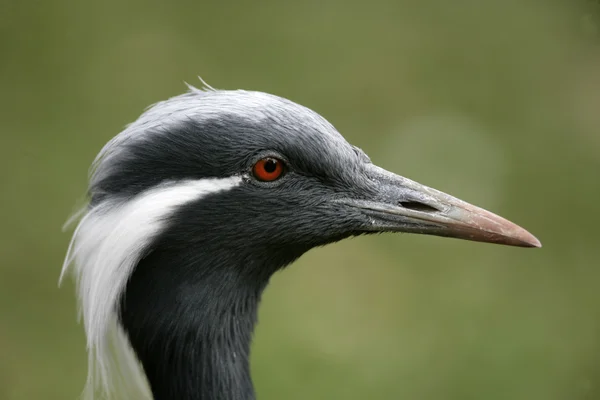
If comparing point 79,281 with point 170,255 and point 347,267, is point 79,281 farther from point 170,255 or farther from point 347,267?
point 347,267

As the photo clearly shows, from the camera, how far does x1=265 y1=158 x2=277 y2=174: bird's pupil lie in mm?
3285

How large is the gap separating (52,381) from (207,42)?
3.98 meters

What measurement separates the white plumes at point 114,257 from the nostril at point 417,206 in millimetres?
750

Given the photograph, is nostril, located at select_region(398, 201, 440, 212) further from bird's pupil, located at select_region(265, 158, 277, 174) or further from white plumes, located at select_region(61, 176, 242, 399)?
white plumes, located at select_region(61, 176, 242, 399)

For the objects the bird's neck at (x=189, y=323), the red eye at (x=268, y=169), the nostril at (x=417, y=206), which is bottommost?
the bird's neck at (x=189, y=323)

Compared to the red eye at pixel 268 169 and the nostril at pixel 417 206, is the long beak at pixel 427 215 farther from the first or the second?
the red eye at pixel 268 169

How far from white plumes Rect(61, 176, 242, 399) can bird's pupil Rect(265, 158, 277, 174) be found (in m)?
0.13

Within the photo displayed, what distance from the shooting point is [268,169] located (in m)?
3.30

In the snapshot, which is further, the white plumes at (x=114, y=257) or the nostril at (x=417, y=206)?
the nostril at (x=417, y=206)

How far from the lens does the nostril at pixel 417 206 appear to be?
135 inches

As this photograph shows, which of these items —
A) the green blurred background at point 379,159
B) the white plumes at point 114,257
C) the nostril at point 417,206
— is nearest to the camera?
the white plumes at point 114,257

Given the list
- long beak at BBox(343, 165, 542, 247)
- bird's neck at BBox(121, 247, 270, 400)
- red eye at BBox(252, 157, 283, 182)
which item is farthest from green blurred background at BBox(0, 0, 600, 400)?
red eye at BBox(252, 157, 283, 182)

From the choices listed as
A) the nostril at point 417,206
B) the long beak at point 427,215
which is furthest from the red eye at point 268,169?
the nostril at point 417,206

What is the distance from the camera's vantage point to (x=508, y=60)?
886 centimetres
